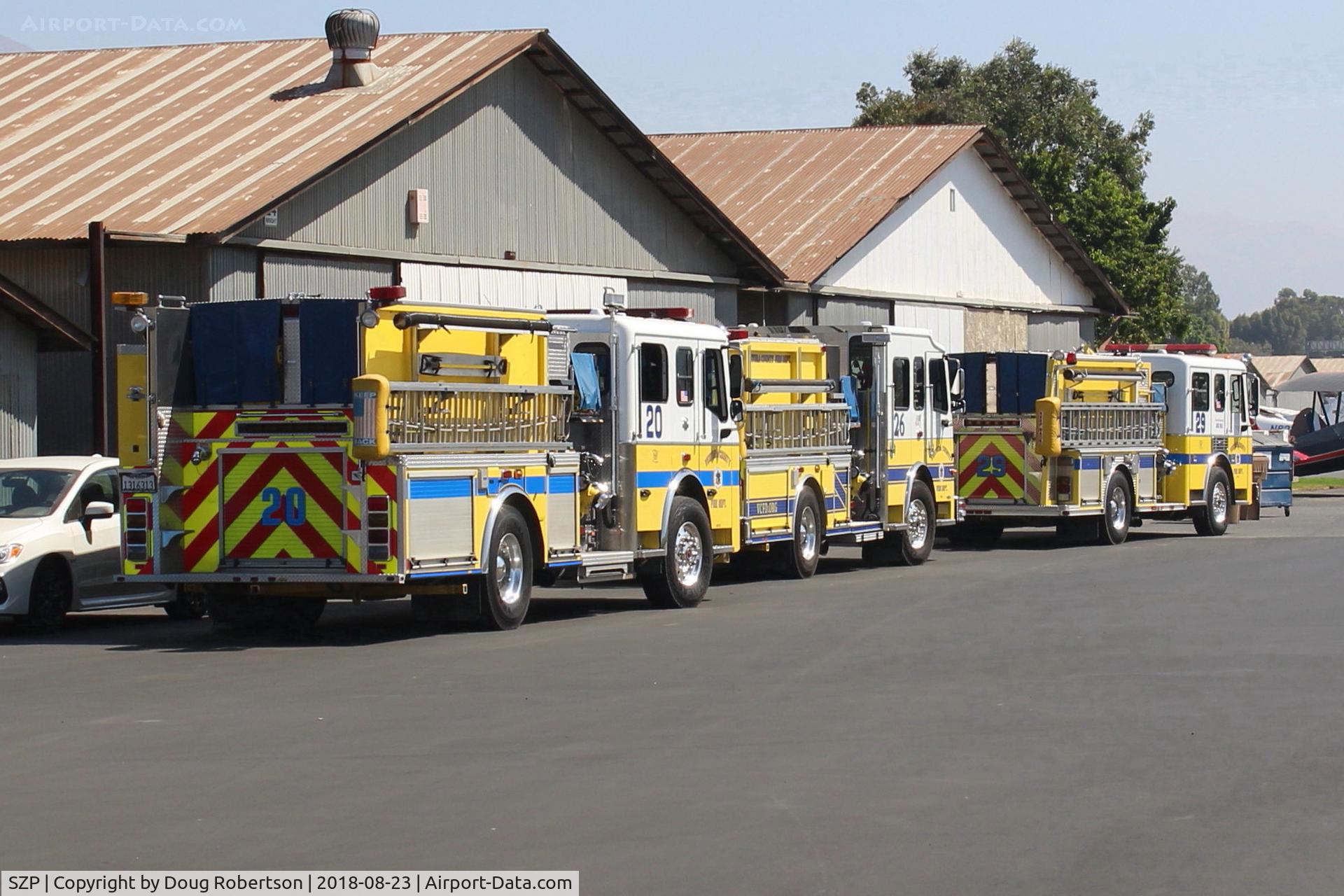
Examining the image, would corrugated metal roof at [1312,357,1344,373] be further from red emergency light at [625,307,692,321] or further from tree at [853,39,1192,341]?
red emergency light at [625,307,692,321]

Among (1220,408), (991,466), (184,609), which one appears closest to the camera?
(184,609)

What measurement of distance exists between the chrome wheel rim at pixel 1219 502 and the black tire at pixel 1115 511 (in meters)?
2.84

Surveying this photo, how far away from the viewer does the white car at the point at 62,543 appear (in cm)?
1655

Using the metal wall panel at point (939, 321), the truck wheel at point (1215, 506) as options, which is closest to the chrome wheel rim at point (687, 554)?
the truck wheel at point (1215, 506)

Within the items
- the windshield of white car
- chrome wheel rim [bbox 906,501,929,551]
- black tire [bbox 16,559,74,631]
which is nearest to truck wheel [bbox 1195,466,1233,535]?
chrome wheel rim [bbox 906,501,929,551]

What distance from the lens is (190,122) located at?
2830 centimetres

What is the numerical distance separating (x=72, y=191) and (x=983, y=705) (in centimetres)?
1763

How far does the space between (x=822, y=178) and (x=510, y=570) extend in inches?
1115

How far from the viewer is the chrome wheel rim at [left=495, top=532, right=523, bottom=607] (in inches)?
663

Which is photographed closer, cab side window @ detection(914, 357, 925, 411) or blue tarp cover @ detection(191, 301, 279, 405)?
blue tarp cover @ detection(191, 301, 279, 405)

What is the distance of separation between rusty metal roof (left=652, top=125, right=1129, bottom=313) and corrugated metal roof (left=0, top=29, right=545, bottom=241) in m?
11.2

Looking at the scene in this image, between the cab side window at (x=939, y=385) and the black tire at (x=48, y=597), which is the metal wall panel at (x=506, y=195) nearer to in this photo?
the cab side window at (x=939, y=385)

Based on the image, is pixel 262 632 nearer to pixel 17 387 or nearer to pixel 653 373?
pixel 653 373

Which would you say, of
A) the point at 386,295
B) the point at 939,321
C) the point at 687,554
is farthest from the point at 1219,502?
the point at 386,295
